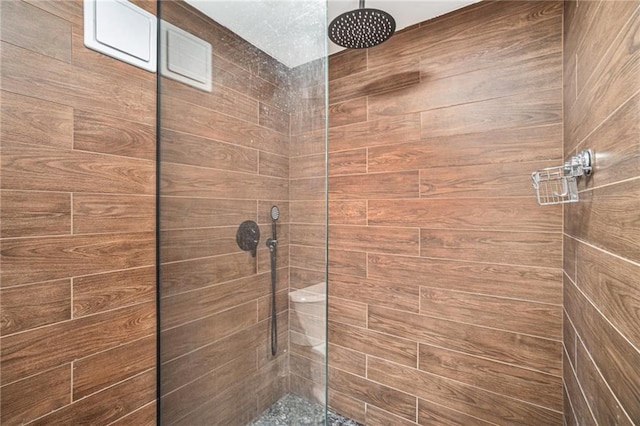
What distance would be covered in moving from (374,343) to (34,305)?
153 cm

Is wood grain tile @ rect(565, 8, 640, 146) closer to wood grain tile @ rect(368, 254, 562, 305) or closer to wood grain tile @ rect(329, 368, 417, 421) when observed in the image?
wood grain tile @ rect(368, 254, 562, 305)

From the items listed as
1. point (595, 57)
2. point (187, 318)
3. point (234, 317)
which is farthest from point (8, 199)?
point (595, 57)

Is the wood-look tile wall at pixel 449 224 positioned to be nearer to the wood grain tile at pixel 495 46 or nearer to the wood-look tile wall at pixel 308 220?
the wood grain tile at pixel 495 46

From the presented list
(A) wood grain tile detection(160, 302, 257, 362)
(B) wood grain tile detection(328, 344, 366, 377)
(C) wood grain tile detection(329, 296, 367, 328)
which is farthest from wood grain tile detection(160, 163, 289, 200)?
(B) wood grain tile detection(328, 344, 366, 377)

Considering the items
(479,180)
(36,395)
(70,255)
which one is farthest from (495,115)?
(36,395)

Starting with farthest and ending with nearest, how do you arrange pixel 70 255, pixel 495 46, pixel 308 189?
pixel 495 46, pixel 308 189, pixel 70 255

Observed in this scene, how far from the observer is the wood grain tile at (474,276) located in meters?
1.29

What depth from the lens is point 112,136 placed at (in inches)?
41.9

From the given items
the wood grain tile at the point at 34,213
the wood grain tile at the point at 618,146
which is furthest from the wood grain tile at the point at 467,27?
the wood grain tile at the point at 34,213

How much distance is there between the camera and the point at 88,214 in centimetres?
100

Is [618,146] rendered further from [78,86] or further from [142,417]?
[142,417]

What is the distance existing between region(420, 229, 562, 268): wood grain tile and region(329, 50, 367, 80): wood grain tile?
1.07 meters

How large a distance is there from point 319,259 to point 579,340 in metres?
0.93

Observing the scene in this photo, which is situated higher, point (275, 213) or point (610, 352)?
point (275, 213)
